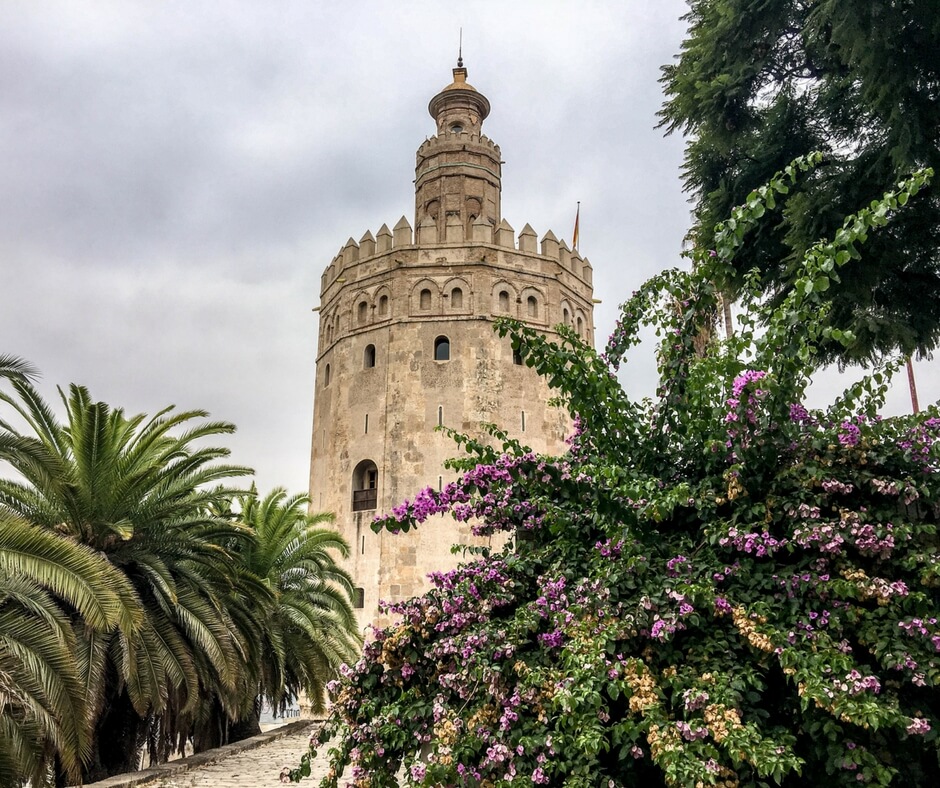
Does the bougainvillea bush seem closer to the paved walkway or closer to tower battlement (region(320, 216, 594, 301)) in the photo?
the paved walkway

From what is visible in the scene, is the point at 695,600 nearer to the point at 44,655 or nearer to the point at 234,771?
the point at 44,655

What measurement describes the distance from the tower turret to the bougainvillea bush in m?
20.7

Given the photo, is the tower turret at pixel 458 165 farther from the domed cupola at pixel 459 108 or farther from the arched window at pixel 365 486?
the arched window at pixel 365 486

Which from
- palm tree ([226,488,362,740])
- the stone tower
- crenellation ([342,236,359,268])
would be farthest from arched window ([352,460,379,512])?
crenellation ([342,236,359,268])

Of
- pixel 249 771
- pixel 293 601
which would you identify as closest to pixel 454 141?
pixel 293 601

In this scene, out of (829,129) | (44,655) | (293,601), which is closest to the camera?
(44,655)

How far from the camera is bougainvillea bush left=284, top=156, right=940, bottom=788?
13.6 ft

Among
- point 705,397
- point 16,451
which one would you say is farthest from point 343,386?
point 705,397

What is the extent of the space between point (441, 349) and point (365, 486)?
4256 millimetres

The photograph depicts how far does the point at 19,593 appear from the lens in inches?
336

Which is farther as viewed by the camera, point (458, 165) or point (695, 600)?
point (458, 165)

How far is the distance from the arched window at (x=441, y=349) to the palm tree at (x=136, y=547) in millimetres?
12490

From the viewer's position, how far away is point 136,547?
35.0 feet

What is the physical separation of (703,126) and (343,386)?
16863 mm
